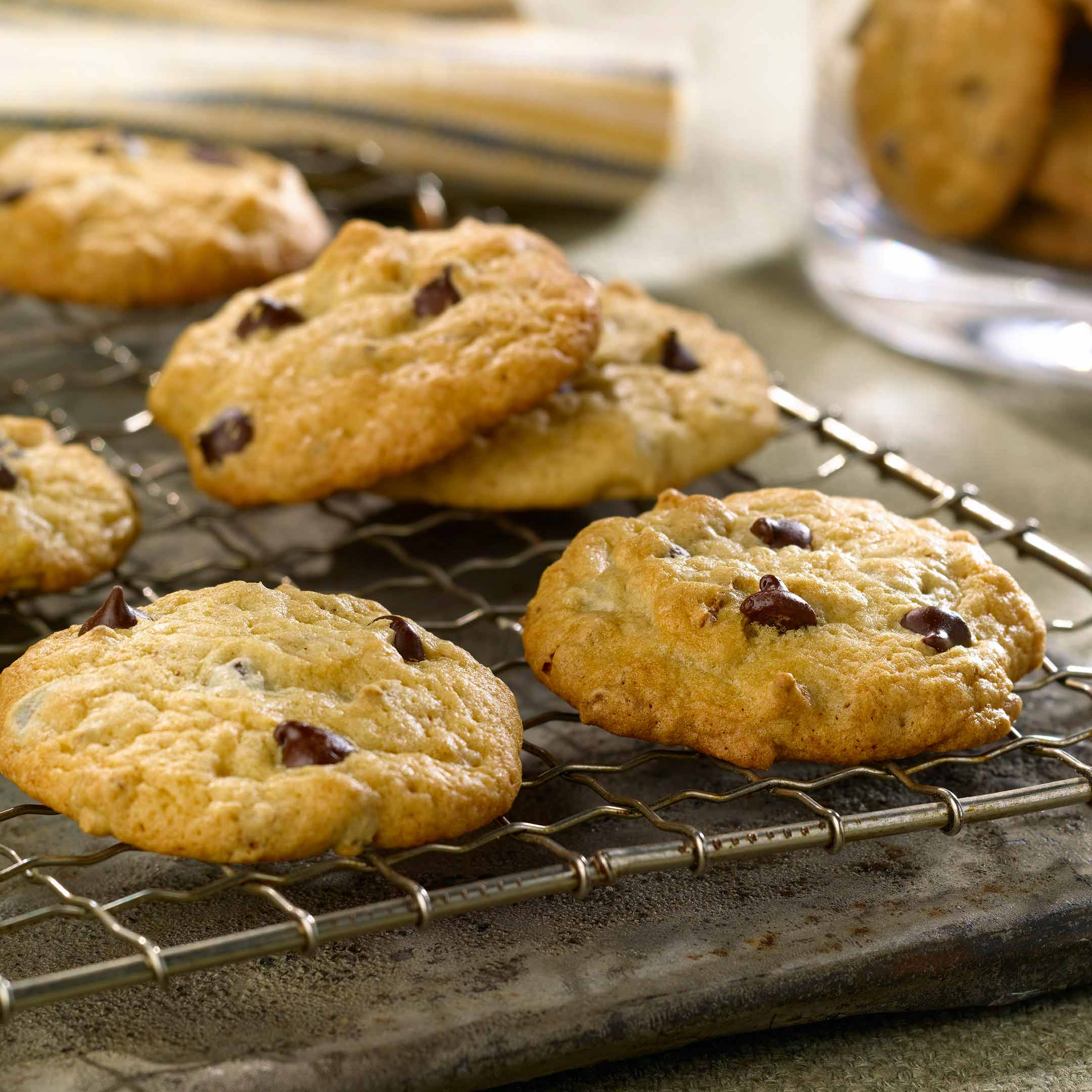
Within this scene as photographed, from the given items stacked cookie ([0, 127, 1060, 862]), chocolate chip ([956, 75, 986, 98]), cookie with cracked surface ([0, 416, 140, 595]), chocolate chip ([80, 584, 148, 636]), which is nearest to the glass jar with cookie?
chocolate chip ([956, 75, 986, 98])

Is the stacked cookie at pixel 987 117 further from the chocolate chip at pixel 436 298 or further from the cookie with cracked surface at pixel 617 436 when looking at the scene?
the chocolate chip at pixel 436 298

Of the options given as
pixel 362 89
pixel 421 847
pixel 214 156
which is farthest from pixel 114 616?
pixel 362 89

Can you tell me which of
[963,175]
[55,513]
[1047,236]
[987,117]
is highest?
[987,117]

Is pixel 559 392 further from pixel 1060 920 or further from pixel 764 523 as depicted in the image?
pixel 1060 920

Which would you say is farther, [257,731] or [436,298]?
[436,298]

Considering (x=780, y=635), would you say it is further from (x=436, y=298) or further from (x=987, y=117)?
(x=987, y=117)

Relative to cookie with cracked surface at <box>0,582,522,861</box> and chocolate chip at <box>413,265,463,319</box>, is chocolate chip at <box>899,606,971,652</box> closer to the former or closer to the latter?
cookie with cracked surface at <box>0,582,522,861</box>

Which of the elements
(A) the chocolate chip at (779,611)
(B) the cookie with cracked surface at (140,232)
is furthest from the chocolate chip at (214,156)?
(A) the chocolate chip at (779,611)
